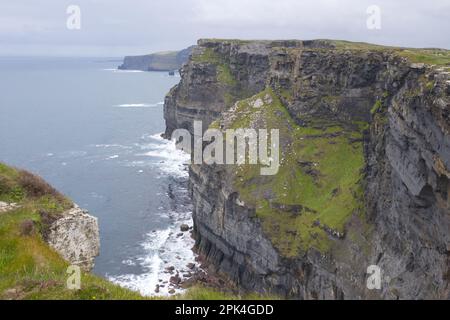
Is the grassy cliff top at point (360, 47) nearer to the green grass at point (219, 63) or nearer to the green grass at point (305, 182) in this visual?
the green grass at point (219, 63)

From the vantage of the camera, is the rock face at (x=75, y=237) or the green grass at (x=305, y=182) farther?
the green grass at (x=305, y=182)

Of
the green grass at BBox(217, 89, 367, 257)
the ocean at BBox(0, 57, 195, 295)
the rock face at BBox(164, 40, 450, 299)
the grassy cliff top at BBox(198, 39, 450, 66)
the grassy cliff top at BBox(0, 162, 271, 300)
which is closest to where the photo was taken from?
the grassy cliff top at BBox(0, 162, 271, 300)

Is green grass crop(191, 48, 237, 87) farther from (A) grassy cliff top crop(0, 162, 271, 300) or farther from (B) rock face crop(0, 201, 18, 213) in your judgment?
(B) rock face crop(0, 201, 18, 213)

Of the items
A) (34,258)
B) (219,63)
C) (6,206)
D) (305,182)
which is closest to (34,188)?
(6,206)

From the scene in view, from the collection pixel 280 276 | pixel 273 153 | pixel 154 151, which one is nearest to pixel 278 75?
pixel 273 153

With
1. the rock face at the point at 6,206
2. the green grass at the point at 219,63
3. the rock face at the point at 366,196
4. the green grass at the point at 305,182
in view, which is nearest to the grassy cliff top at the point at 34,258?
the rock face at the point at 6,206

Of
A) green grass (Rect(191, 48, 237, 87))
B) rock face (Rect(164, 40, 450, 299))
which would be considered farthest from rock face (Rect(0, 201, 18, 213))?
green grass (Rect(191, 48, 237, 87))

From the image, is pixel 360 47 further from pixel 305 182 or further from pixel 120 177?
pixel 120 177

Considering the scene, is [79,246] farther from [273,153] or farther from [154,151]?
[154,151]
